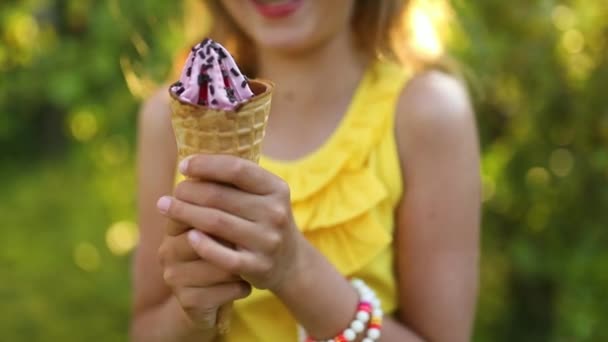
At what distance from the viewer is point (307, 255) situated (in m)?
1.56

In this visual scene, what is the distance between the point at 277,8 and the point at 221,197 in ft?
2.18

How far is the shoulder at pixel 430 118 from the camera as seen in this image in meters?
1.97

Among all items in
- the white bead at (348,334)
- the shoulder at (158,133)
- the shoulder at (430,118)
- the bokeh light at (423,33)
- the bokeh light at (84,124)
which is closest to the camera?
the white bead at (348,334)

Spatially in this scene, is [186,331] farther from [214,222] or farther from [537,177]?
[537,177]

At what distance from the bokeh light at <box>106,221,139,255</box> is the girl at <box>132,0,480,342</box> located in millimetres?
1808

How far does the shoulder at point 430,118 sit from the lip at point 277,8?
341 millimetres

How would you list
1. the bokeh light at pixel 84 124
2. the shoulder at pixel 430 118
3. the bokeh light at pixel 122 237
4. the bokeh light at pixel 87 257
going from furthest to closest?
the bokeh light at pixel 87 257 < the bokeh light at pixel 122 237 < the bokeh light at pixel 84 124 < the shoulder at pixel 430 118

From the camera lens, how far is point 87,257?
168 inches

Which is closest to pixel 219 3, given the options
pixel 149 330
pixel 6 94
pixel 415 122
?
pixel 415 122

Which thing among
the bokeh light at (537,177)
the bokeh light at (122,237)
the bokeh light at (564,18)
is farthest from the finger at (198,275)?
the bokeh light at (122,237)

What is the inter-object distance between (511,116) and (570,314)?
0.69m

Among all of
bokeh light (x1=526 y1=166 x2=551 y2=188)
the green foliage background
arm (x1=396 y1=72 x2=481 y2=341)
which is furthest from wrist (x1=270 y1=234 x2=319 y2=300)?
bokeh light (x1=526 y1=166 x2=551 y2=188)

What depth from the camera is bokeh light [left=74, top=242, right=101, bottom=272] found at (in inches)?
166

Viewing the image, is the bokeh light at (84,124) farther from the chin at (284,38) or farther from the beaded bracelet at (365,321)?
the beaded bracelet at (365,321)
